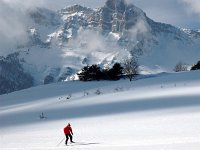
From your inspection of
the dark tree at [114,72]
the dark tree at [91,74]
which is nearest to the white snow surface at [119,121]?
the dark tree at [114,72]

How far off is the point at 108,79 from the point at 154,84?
18473mm

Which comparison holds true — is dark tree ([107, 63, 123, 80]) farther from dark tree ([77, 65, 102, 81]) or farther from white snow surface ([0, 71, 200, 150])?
white snow surface ([0, 71, 200, 150])

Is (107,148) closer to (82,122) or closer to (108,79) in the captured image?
(82,122)

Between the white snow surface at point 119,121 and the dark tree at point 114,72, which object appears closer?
the white snow surface at point 119,121

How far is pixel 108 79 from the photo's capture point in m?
77.4

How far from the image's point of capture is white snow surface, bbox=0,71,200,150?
28.0 meters

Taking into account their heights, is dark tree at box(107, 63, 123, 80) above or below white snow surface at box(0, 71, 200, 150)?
above

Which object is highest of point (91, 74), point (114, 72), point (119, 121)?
point (114, 72)

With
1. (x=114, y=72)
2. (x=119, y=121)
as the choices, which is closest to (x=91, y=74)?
(x=114, y=72)

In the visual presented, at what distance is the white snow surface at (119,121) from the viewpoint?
28031mm

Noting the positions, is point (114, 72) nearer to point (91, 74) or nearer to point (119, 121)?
point (91, 74)

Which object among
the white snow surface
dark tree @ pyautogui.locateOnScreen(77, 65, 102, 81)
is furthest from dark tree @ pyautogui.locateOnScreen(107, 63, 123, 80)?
the white snow surface

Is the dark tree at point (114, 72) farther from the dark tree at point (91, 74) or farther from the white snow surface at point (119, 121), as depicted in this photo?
the white snow surface at point (119, 121)

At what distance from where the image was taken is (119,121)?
119ft
